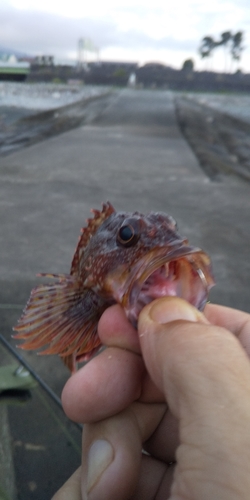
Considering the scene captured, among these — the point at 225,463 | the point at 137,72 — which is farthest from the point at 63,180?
the point at 137,72

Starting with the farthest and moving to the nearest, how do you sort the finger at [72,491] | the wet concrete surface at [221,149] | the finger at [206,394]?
the wet concrete surface at [221,149] < the finger at [72,491] < the finger at [206,394]

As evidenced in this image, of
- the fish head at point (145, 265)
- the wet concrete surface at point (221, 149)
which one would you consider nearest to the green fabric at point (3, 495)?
the fish head at point (145, 265)

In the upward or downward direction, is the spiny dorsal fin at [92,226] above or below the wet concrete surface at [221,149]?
above

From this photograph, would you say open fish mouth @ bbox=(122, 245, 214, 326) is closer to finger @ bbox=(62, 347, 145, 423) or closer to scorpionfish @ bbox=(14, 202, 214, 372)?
scorpionfish @ bbox=(14, 202, 214, 372)

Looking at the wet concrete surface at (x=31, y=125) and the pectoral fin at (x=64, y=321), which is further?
the wet concrete surface at (x=31, y=125)

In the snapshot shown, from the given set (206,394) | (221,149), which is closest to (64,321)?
(206,394)

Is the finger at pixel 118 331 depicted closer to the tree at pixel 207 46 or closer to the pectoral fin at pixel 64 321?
the pectoral fin at pixel 64 321

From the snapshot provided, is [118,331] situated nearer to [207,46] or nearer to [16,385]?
[16,385]
